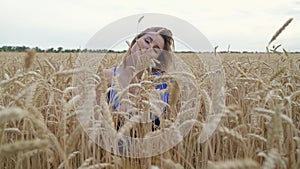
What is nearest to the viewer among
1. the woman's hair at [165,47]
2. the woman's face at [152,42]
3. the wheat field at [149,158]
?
the wheat field at [149,158]

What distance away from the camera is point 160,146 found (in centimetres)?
149

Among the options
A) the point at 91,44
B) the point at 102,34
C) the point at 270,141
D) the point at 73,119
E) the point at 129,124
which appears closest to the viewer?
the point at 270,141

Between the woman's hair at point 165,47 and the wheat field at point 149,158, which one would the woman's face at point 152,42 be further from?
the wheat field at point 149,158

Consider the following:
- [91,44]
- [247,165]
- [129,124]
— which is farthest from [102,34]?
[247,165]

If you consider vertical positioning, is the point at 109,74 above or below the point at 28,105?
above

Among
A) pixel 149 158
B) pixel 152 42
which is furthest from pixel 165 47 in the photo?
pixel 149 158

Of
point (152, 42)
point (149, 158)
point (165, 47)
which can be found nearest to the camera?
point (149, 158)

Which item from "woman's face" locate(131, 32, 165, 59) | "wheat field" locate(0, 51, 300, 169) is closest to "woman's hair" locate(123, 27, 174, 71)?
"woman's face" locate(131, 32, 165, 59)

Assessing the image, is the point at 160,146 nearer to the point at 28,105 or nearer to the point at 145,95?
the point at 145,95

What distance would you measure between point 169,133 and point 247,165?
83 cm

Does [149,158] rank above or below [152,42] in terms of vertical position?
below

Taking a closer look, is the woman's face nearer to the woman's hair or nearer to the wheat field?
the woman's hair

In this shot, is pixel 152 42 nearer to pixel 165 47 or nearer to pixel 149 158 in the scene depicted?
pixel 165 47

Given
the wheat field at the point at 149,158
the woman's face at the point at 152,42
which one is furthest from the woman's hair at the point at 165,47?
the wheat field at the point at 149,158
